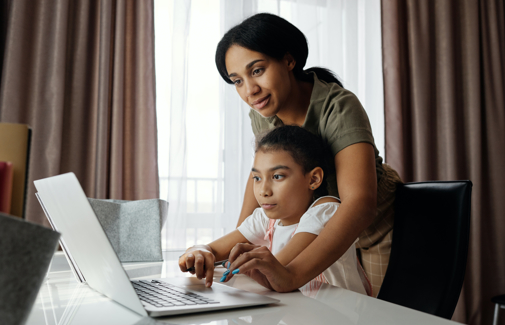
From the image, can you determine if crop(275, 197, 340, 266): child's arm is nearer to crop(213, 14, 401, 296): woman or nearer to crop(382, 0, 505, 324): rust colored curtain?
crop(213, 14, 401, 296): woman

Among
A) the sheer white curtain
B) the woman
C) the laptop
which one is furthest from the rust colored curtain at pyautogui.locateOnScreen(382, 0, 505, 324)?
the laptop

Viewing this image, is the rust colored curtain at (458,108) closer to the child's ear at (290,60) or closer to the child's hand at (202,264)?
the child's ear at (290,60)

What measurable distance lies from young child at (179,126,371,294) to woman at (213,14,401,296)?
0.06 metres

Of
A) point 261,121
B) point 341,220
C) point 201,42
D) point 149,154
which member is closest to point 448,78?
point 201,42

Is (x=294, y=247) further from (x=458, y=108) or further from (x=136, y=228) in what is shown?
(x=458, y=108)

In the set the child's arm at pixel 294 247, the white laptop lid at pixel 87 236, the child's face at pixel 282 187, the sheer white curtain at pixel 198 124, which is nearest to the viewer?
the white laptop lid at pixel 87 236

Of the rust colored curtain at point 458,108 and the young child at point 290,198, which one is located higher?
the rust colored curtain at point 458,108

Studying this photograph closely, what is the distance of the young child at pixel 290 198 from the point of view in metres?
0.87

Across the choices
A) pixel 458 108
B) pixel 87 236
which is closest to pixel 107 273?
pixel 87 236

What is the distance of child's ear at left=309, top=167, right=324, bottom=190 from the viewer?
1.00 m

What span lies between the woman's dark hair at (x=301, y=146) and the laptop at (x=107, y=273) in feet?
1.54

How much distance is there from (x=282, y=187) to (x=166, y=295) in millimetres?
475

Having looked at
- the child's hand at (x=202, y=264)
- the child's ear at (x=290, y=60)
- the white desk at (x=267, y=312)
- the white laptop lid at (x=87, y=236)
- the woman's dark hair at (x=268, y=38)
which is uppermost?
the woman's dark hair at (x=268, y=38)

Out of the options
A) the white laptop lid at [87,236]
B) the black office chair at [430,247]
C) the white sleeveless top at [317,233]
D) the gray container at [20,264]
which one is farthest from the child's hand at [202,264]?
the black office chair at [430,247]
